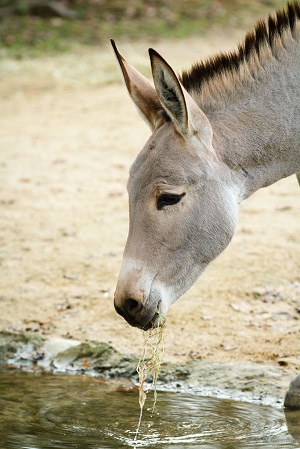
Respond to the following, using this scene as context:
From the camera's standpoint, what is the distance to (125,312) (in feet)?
13.7

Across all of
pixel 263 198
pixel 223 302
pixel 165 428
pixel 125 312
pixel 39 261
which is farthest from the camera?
pixel 263 198

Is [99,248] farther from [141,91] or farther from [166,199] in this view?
[166,199]

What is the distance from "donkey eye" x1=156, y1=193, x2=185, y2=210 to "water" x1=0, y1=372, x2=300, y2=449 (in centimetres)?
132

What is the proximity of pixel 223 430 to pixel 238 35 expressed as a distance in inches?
467

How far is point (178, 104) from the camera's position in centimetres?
422

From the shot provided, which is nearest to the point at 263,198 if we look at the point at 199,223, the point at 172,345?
the point at 172,345

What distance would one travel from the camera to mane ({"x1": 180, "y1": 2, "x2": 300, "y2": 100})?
4688 mm

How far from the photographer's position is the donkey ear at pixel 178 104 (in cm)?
408

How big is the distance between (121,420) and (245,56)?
221 cm

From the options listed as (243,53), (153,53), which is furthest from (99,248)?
(153,53)

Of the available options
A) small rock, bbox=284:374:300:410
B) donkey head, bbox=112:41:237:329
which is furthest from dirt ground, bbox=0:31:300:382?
donkey head, bbox=112:41:237:329

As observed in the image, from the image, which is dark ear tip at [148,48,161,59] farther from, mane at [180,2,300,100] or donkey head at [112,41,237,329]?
mane at [180,2,300,100]

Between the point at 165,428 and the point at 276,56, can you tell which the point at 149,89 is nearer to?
the point at 276,56

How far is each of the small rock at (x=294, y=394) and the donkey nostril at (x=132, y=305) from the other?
1369mm
